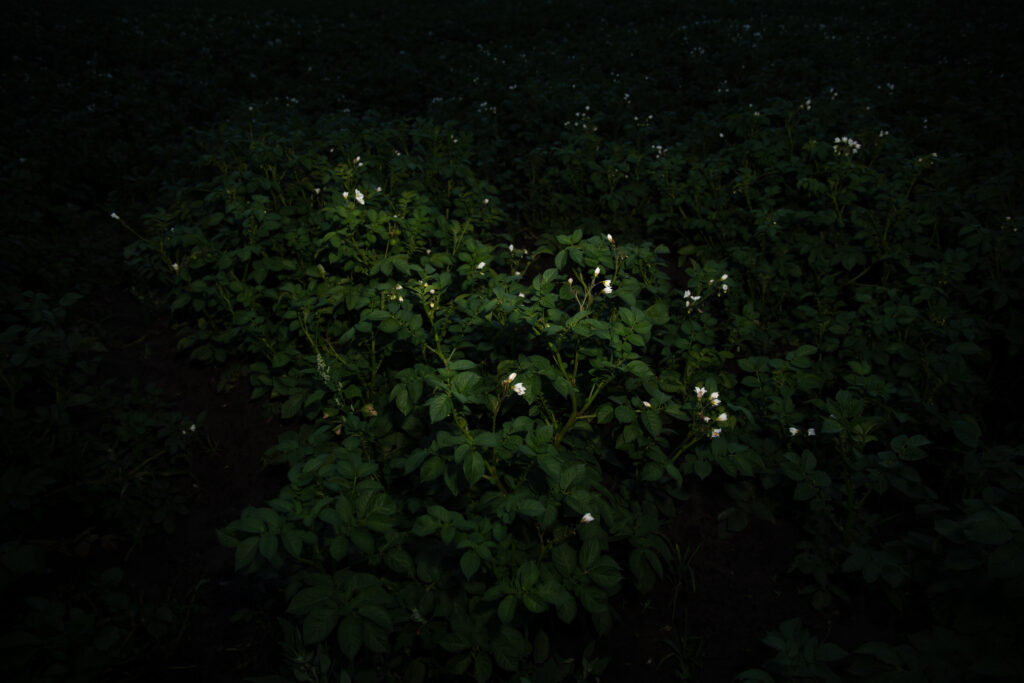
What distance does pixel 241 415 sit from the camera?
3.64 metres

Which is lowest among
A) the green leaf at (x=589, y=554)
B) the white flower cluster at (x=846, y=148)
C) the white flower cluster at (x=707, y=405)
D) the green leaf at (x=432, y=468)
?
the green leaf at (x=589, y=554)

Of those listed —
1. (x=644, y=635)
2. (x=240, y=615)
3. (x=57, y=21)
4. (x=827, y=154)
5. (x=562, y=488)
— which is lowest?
(x=644, y=635)

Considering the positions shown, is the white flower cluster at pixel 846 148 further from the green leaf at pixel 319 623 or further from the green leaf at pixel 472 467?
the green leaf at pixel 319 623

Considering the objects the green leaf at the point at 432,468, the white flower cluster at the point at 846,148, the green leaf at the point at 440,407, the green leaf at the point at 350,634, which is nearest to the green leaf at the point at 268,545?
the green leaf at the point at 350,634

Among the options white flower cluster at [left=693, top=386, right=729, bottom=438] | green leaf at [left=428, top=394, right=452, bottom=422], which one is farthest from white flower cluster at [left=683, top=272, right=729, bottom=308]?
green leaf at [left=428, top=394, right=452, bottom=422]

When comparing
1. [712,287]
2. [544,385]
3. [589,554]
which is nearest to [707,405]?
[544,385]

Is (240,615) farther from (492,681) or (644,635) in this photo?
(644,635)

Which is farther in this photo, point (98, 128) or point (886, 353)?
point (98, 128)

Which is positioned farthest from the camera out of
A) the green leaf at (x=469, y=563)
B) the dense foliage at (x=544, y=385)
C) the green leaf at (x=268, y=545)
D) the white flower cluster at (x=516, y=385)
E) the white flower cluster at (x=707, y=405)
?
the white flower cluster at (x=707, y=405)

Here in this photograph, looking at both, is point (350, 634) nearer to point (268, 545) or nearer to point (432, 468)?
point (268, 545)

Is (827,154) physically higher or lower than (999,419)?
higher

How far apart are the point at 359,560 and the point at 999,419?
4.29m

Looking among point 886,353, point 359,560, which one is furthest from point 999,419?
point 359,560

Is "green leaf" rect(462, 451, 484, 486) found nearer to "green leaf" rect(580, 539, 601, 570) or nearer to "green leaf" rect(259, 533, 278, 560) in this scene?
"green leaf" rect(580, 539, 601, 570)
